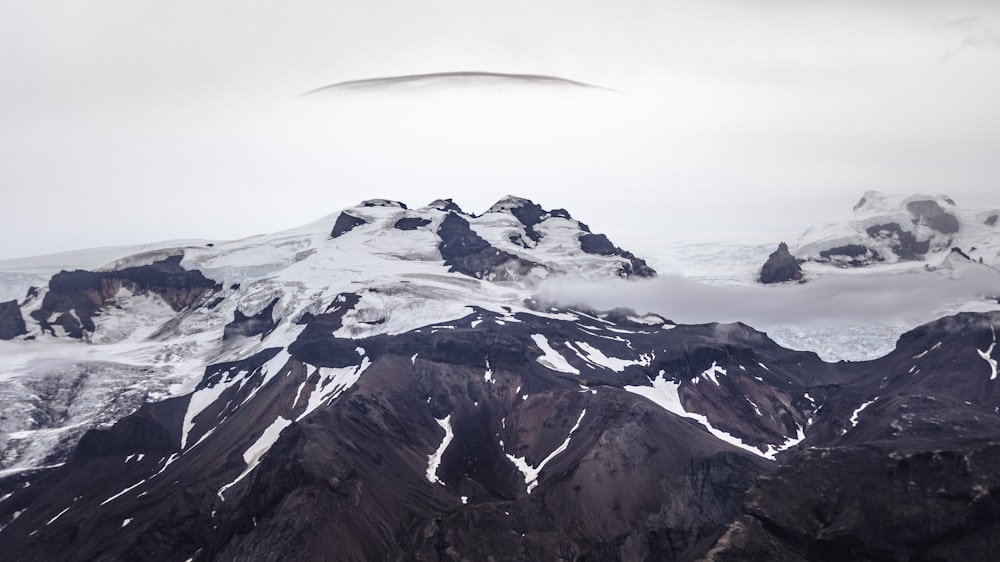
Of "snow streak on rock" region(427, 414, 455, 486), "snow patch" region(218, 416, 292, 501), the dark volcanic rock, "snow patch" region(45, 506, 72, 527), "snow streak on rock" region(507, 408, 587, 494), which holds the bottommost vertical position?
"snow patch" region(45, 506, 72, 527)

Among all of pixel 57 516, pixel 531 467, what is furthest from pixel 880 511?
pixel 57 516

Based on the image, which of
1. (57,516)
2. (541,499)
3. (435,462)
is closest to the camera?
(541,499)

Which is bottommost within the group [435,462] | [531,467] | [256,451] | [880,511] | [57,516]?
[57,516]

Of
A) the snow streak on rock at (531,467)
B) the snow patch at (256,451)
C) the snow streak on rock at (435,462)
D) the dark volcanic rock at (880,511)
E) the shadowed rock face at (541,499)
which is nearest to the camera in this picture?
the dark volcanic rock at (880,511)

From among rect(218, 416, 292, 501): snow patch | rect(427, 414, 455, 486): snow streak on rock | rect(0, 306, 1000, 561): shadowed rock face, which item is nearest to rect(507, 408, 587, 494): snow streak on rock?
rect(0, 306, 1000, 561): shadowed rock face

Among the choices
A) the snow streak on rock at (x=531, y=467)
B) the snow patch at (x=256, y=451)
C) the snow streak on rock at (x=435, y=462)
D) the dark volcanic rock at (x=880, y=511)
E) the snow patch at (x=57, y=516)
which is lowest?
the snow patch at (x=57, y=516)

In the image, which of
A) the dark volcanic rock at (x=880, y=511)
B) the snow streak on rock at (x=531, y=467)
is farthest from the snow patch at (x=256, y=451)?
the dark volcanic rock at (x=880, y=511)

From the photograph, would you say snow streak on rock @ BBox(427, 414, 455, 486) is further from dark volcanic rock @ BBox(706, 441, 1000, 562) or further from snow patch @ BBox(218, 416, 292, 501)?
dark volcanic rock @ BBox(706, 441, 1000, 562)

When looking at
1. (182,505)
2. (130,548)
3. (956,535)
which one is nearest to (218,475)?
(182,505)

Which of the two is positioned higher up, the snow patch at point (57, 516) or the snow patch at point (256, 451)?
the snow patch at point (256, 451)

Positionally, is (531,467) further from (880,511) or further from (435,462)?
(880,511)

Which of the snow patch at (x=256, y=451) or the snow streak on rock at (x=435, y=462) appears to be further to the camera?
the snow streak on rock at (x=435, y=462)

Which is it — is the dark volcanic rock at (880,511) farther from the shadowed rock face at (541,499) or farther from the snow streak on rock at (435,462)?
the snow streak on rock at (435,462)
